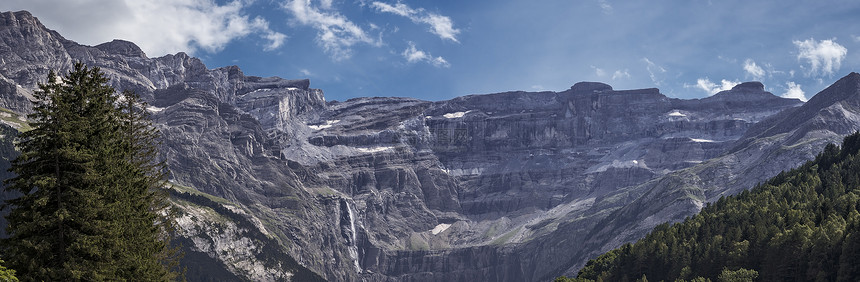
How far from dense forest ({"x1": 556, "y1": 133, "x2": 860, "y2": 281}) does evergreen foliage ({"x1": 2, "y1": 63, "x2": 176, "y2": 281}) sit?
3959 inches

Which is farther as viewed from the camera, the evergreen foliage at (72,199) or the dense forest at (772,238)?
the dense forest at (772,238)

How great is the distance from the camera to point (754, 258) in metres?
135

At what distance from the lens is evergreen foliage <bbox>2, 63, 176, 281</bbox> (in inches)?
1865

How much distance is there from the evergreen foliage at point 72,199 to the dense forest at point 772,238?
330 feet

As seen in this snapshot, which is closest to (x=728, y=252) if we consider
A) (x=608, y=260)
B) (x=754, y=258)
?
(x=754, y=258)

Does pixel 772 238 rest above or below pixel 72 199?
below

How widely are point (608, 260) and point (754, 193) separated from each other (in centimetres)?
3859

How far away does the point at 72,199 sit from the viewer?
4834 centimetres

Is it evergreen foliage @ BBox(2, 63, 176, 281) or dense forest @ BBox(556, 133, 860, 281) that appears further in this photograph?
dense forest @ BBox(556, 133, 860, 281)

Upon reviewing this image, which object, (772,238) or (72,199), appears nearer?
(72,199)

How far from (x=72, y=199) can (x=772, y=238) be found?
114685mm

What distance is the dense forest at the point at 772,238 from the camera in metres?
122

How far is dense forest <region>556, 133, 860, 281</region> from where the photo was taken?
400 feet

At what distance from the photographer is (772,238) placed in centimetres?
13262
